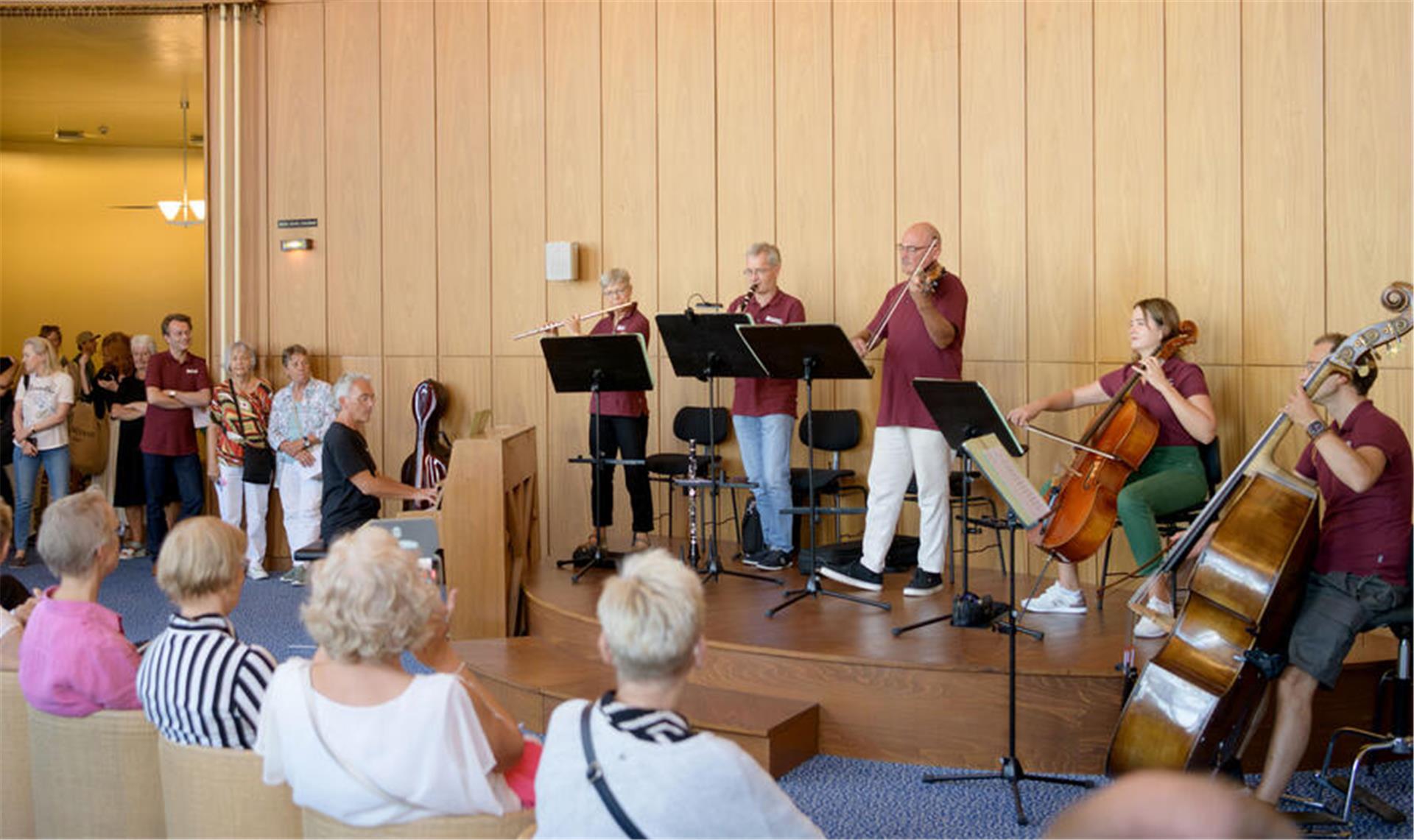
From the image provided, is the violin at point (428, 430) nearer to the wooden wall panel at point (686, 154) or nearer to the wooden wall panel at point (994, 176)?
the wooden wall panel at point (686, 154)

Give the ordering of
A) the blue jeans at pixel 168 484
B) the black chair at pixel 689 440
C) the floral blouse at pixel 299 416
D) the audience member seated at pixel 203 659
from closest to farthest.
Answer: the audience member seated at pixel 203 659 → the black chair at pixel 689 440 → the floral blouse at pixel 299 416 → the blue jeans at pixel 168 484

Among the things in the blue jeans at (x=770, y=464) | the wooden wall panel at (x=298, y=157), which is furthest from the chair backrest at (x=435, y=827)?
the wooden wall panel at (x=298, y=157)

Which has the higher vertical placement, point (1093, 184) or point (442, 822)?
point (1093, 184)

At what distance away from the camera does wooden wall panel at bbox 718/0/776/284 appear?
7008 mm

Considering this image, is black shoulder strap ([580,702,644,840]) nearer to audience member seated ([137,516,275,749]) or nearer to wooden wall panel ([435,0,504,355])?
audience member seated ([137,516,275,749])

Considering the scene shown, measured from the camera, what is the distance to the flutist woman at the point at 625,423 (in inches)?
256

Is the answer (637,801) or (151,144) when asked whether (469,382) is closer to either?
(637,801)

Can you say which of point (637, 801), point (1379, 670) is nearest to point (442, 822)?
point (637, 801)

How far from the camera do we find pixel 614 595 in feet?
7.33

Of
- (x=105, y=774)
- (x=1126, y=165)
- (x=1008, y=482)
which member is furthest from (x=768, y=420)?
(x=105, y=774)

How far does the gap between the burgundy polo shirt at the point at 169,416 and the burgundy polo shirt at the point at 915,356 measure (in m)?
4.63

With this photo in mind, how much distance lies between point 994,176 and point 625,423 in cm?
212

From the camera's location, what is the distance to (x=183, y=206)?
12.7m

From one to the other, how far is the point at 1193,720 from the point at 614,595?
200cm
